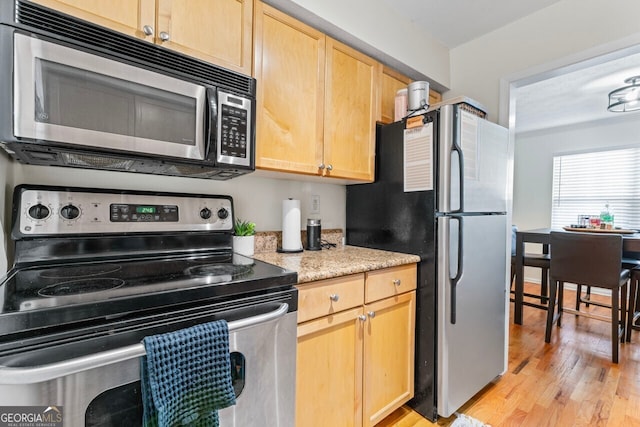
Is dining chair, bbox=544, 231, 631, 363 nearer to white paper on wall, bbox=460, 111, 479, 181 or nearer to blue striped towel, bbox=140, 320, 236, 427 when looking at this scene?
white paper on wall, bbox=460, 111, 479, 181

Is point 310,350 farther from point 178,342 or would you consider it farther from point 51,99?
point 51,99

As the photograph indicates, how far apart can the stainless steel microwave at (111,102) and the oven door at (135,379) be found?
0.60 meters

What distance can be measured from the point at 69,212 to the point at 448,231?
1.64 metres

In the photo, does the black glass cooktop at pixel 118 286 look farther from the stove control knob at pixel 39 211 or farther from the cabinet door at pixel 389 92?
the cabinet door at pixel 389 92

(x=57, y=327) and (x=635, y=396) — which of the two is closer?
(x=57, y=327)

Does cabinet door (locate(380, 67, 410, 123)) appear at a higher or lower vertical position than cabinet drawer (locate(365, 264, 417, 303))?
higher

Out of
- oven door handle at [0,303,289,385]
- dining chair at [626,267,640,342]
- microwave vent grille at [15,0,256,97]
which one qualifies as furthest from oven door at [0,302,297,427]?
dining chair at [626,267,640,342]

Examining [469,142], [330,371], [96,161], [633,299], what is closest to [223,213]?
[96,161]

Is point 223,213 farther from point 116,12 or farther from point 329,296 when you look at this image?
point 116,12

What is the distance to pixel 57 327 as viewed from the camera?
2.15ft

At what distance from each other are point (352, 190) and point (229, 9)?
1.23m

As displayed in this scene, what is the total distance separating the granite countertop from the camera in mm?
1208

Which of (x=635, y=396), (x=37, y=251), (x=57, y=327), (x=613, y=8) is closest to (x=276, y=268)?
(x=57, y=327)

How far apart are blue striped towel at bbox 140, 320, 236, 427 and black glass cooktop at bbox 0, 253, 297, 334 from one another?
0.09 m
